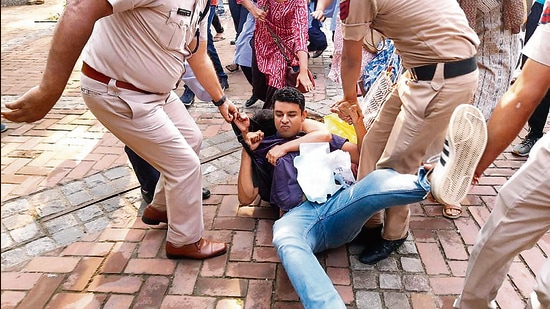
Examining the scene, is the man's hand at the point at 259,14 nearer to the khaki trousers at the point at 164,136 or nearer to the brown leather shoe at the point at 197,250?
the khaki trousers at the point at 164,136

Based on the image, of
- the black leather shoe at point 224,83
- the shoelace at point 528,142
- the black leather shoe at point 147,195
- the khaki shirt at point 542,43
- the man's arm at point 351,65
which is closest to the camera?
the khaki shirt at point 542,43

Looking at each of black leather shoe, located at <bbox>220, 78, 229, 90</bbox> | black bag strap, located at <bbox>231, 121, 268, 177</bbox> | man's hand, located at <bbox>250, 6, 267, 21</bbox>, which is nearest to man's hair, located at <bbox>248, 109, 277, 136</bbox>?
black bag strap, located at <bbox>231, 121, 268, 177</bbox>

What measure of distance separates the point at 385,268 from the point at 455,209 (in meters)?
0.80

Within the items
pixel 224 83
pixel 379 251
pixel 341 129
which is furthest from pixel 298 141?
pixel 224 83

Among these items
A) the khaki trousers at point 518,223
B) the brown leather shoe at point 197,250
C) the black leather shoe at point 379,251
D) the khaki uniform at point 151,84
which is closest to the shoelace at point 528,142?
the black leather shoe at point 379,251

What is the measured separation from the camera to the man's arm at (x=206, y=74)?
2.61m

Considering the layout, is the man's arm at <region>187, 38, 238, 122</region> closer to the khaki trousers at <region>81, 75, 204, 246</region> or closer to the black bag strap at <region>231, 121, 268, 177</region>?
the black bag strap at <region>231, 121, 268, 177</region>

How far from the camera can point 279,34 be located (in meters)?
3.81

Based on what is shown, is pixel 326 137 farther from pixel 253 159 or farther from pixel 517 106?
pixel 517 106

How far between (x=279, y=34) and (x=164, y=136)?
1.91 metres

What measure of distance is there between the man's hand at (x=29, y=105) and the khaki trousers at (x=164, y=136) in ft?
1.15

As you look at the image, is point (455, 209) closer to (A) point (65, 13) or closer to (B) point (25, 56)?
(A) point (65, 13)

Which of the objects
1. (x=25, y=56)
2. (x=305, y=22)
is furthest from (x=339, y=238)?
(x=25, y=56)

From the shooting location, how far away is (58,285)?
2.37 metres
